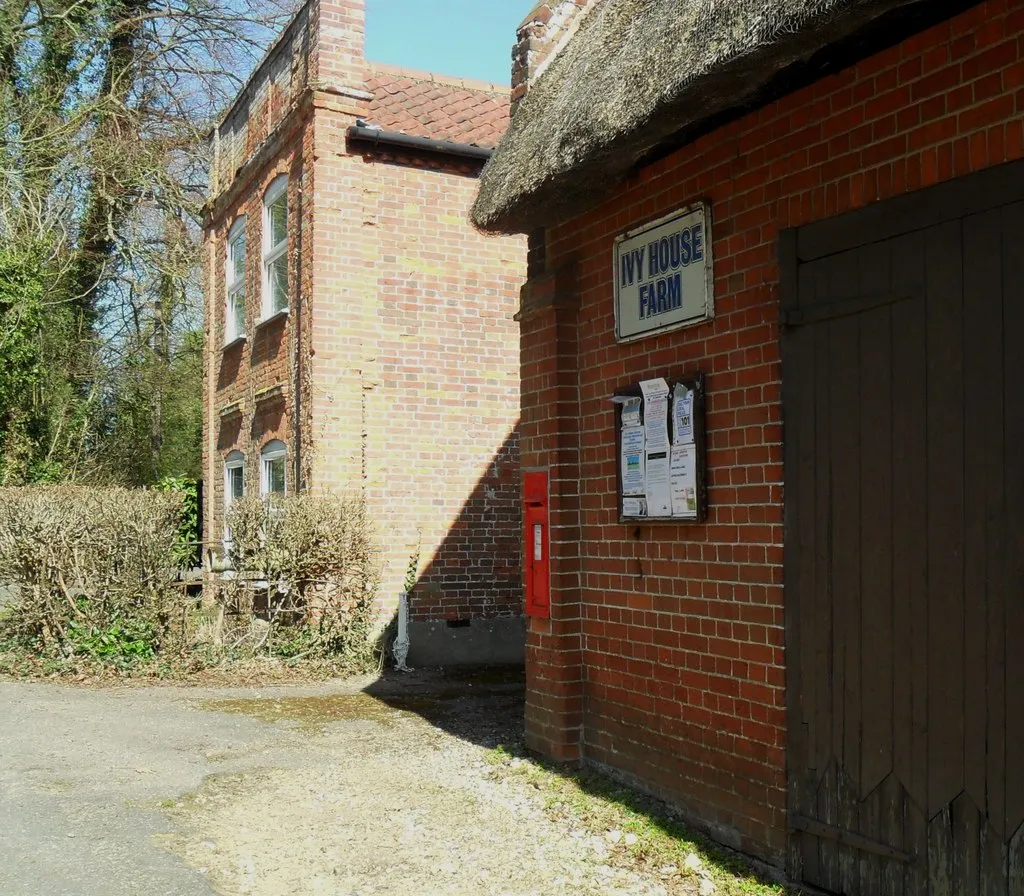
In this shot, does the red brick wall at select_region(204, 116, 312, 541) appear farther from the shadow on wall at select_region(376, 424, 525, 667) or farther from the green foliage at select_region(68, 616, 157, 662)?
the green foliage at select_region(68, 616, 157, 662)

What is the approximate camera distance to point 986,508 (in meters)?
3.86

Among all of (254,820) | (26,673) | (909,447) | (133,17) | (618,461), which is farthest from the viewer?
(133,17)

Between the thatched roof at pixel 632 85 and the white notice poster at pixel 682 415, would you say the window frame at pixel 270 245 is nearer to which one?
the thatched roof at pixel 632 85

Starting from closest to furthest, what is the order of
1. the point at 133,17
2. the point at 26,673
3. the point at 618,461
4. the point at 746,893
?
1. the point at 746,893
2. the point at 618,461
3. the point at 26,673
4. the point at 133,17

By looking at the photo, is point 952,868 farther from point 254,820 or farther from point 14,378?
point 14,378

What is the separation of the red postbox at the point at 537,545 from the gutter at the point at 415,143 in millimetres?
5779

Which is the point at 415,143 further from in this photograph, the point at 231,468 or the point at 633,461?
the point at 633,461

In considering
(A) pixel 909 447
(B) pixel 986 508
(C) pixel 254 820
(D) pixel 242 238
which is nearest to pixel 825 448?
(A) pixel 909 447

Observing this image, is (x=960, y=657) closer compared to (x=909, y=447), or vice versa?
(x=960, y=657)

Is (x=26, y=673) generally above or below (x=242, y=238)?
below

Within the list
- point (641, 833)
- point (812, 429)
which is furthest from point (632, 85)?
point (641, 833)

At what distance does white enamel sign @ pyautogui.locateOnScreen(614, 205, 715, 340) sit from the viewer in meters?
5.58

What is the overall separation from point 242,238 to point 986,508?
12.9m

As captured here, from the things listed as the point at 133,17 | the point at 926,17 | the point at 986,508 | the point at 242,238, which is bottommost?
the point at 986,508
